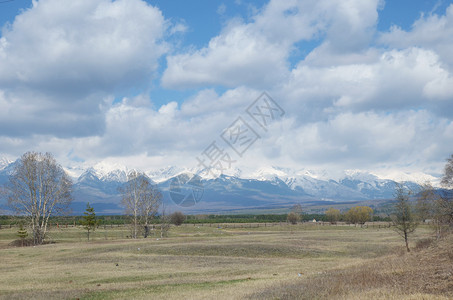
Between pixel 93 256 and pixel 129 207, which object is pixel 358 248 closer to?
pixel 93 256

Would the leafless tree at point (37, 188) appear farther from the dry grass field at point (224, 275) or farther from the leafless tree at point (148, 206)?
the dry grass field at point (224, 275)

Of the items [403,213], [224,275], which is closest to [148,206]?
[403,213]

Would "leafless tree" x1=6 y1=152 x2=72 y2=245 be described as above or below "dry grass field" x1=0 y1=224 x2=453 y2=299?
above

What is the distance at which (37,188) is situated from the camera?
74625 millimetres

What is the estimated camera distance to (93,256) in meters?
46.1

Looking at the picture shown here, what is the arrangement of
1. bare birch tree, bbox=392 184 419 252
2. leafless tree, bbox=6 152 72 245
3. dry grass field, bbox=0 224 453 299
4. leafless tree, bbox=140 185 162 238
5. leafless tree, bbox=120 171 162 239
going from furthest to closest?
leafless tree, bbox=140 185 162 238 < leafless tree, bbox=120 171 162 239 < leafless tree, bbox=6 152 72 245 < bare birch tree, bbox=392 184 419 252 < dry grass field, bbox=0 224 453 299

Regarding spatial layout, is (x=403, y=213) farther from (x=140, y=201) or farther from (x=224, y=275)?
(x=140, y=201)

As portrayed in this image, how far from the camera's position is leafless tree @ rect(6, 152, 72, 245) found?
72.8 m

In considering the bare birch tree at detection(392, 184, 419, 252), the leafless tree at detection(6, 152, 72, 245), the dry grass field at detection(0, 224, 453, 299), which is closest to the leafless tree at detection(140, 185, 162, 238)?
the leafless tree at detection(6, 152, 72, 245)

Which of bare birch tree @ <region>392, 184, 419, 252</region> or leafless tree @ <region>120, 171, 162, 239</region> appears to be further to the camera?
leafless tree @ <region>120, 171, 162, 239</region>

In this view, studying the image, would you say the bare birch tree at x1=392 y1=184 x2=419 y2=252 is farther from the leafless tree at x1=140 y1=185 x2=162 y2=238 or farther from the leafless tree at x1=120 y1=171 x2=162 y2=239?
the leafless tree at x1=140 y1=185 x2=162 y2=238

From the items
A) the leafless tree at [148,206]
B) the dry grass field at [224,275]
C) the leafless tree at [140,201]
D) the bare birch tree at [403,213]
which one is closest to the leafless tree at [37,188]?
the leafless tree at [140,201]

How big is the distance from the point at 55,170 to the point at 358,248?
54226 mm

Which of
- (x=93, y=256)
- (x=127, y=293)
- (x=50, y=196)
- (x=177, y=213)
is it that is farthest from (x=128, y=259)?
(x=177, y=213)
